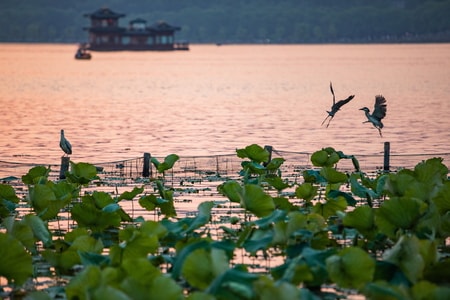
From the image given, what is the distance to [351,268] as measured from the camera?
922 centimetres

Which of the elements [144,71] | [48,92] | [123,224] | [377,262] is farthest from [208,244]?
[144,71]

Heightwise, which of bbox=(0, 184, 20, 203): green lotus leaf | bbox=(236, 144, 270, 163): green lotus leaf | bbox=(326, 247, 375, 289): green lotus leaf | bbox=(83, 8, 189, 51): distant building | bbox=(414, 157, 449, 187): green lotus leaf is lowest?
bbox=(326, 247, 375, 289): green lotus leaf

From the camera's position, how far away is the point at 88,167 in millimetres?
14812

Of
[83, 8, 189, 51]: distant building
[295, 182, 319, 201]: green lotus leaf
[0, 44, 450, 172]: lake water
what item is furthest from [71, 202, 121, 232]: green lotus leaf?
[83, 8, 189, 51]: distant building

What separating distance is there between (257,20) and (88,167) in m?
183

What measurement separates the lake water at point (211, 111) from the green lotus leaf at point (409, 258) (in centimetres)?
1666

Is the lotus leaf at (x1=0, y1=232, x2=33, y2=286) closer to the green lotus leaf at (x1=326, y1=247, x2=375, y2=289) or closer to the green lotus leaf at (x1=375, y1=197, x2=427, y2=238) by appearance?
the green lotus leaf at (x1=326, y1=247, x2=375, y2=289)

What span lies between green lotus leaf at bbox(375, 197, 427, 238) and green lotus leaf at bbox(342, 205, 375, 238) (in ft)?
0.90

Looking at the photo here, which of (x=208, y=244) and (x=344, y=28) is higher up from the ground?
(x=344, y=28)

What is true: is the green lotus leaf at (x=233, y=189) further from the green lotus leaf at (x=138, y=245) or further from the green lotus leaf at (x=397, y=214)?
the green lotus leaf at (x=138, y=245)

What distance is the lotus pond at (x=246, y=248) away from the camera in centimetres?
847

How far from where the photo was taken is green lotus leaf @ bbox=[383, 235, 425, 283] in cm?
914

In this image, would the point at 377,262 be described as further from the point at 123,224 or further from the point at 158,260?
the point at 123,224

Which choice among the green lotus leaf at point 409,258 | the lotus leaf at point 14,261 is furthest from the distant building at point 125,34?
the green lotus leaf at point 409,258
